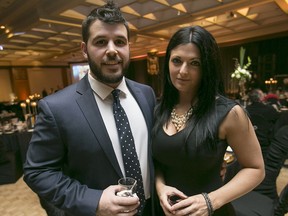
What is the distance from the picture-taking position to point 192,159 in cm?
115

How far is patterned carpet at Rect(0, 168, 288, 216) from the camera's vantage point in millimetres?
3017

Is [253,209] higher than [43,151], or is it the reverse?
[43,151]

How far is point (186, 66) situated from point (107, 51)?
16.4 inches

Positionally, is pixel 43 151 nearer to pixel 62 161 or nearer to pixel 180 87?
pixel 62 161

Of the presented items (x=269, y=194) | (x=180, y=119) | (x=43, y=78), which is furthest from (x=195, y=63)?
(x=43, y=78)

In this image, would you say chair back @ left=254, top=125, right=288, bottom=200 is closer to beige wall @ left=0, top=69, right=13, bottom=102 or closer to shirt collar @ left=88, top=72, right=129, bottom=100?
shirt collar @ left=88, top=72, right=129, bottom=100

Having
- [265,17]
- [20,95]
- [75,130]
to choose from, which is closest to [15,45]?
[20,95]

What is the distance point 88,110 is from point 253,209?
152 centimetres

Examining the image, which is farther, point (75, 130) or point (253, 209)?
point (253, 209)

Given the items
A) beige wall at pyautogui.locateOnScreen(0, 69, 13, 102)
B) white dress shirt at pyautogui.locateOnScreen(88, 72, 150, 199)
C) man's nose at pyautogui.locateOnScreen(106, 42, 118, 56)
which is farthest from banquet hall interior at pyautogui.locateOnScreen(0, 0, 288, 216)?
beige wall at pyautogui.locateOnScreen(0, 69, 13, 102)

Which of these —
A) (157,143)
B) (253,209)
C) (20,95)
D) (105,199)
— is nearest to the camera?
(105,199)

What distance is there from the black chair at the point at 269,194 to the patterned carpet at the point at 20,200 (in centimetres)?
141

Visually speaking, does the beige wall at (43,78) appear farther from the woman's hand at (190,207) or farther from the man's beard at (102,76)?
the woman's hand at (190,207)

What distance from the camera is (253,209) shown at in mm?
1771
